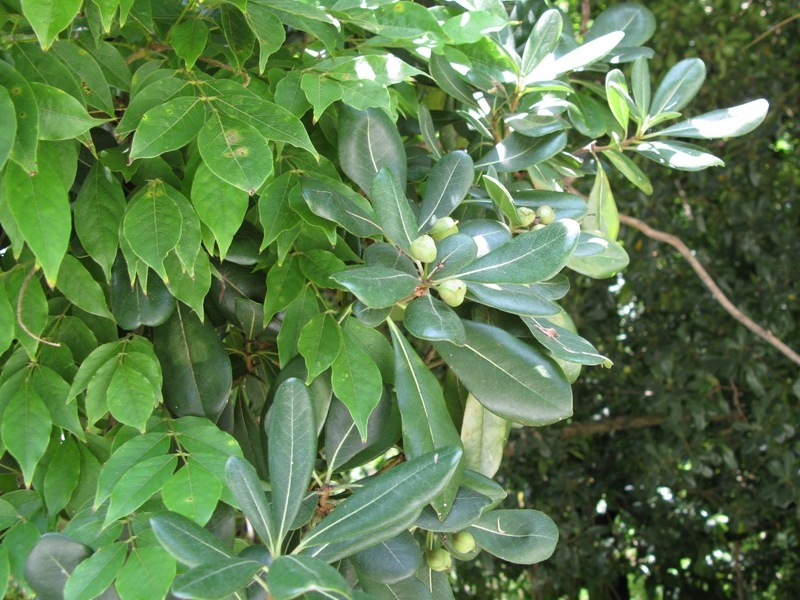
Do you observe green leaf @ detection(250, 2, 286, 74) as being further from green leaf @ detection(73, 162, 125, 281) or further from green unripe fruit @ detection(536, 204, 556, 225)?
green unripe fruit @ detection(536, 204, 556, 225)

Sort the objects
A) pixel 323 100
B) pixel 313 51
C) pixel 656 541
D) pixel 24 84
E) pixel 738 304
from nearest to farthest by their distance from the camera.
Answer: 1. pixel 24 84
2. pixel 323 100
3. pixel 313 51
4. pixel 738 304
5. pixel 656 541

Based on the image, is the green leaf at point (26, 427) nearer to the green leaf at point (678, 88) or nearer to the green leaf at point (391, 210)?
the green leaf at point (391, 210)

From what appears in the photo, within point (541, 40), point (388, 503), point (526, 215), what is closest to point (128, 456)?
point (388, 503)

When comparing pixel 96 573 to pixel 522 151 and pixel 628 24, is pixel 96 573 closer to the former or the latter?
pixel 522 151

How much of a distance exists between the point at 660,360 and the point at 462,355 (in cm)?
198

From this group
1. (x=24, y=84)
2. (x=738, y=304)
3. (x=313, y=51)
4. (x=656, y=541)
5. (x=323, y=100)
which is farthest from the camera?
(x=656, y=541)

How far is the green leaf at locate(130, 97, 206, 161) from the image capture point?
2.42 ft

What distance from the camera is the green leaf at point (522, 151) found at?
0.99m

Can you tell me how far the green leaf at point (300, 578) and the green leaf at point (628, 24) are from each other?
106cm

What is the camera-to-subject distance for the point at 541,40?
40.9 inches

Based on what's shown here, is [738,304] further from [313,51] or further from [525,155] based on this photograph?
[313,51]

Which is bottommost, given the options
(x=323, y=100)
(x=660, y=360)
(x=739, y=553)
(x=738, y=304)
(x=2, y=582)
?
(x=739, y=553)

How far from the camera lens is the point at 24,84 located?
0.69 meters

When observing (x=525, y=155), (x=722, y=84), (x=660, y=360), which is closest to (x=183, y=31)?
(x=525, y=155)
